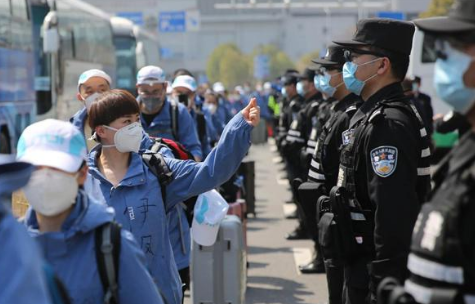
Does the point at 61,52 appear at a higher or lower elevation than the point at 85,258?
lower

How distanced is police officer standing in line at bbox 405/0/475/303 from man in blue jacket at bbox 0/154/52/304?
115cm

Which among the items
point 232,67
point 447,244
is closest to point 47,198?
point 447,244

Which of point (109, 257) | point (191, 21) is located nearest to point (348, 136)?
point (109, 257)

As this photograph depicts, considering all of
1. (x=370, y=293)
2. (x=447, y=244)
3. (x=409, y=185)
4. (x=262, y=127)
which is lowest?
(x=262, y=127)

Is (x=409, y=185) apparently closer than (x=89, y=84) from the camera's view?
Yes

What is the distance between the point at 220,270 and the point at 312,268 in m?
3.34

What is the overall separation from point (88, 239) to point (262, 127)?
1391 inches

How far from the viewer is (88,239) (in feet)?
12.4

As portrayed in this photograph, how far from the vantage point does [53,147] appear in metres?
3.70

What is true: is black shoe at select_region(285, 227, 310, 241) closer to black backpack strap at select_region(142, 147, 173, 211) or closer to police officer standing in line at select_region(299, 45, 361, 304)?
police officer standing in line at select_region(299, 45, 361, 304)

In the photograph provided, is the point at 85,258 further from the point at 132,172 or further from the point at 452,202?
the point at 132,172

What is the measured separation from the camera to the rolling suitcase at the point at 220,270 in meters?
8.23

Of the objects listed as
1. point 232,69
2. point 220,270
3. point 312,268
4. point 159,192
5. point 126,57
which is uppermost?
point 159,192

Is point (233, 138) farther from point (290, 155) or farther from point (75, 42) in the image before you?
point (75, 42)
